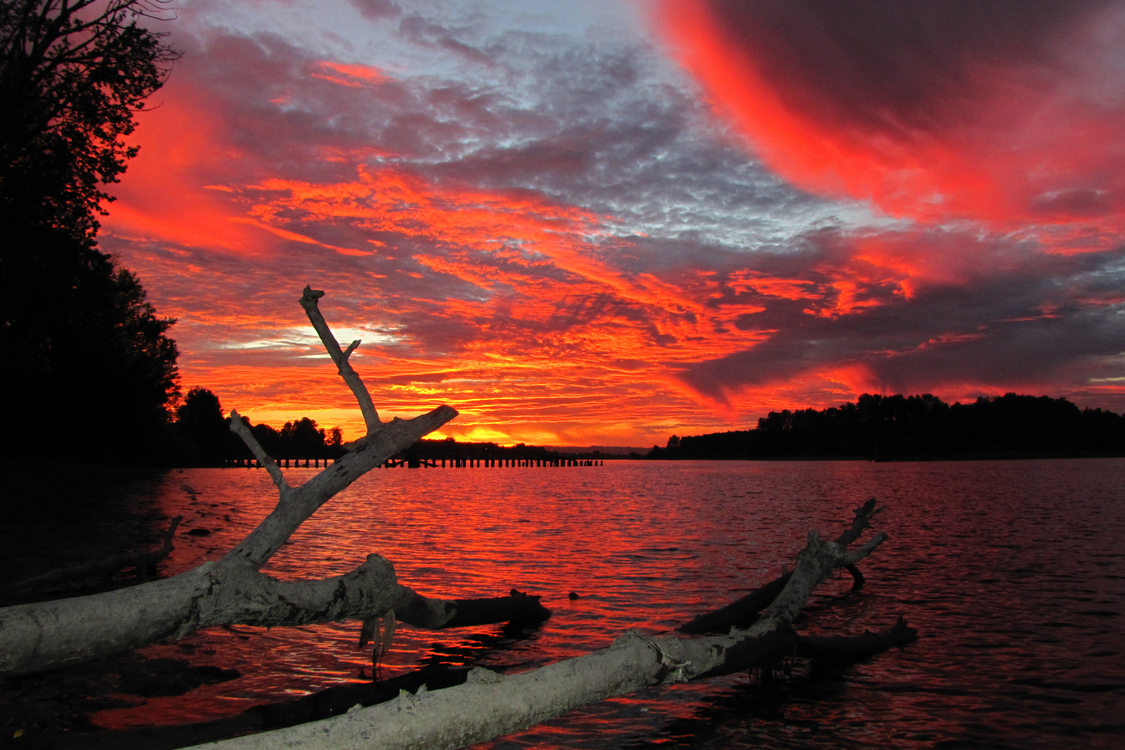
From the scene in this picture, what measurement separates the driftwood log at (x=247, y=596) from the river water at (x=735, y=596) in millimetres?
2512

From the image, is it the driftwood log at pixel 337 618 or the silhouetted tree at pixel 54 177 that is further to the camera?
the silhouetted tree at pixel 54 177

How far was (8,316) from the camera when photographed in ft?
102

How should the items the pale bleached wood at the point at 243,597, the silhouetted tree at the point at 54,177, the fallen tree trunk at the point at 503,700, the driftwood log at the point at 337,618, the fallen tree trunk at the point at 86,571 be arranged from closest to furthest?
1. the fallen tree trunk at the point at 503,700
2. the driftwood log at the point at 337,618
3. the pale bleached wood at the point at 243,597
4. the fallen tree trunk at the point at 86,571
5. the silhouetted tree at the point at 54,177

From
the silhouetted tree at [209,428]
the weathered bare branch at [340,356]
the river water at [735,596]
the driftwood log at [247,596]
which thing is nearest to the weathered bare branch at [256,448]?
the driftwood log at [247,596]

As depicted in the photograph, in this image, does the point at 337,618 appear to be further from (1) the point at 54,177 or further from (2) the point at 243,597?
(1) the point at 54,177

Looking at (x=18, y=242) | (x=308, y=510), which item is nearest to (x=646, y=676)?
(x=308, y=510)

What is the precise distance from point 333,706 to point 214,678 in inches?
115

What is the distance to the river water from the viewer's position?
296 inches

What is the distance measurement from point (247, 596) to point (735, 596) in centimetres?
1197

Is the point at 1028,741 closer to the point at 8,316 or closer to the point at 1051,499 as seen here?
the point at 8,316

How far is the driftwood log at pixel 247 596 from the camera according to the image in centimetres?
400

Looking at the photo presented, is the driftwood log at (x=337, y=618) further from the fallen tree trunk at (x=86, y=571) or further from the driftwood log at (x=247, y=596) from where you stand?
the fallen tree trunk at (x=86, y=571)

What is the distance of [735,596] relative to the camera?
14.8m

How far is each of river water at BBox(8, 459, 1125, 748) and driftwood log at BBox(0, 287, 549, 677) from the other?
98.9 inches
